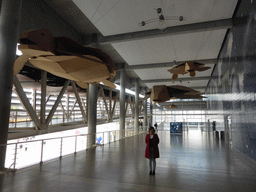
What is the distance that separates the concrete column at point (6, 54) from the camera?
625cm

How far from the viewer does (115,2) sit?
30.1ft

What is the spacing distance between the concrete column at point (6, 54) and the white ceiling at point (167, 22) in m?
3.52

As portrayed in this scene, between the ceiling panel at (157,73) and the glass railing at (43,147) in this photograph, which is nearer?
the glass railing at (43,147)

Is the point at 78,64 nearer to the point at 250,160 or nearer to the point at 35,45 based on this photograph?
the point at 35,45

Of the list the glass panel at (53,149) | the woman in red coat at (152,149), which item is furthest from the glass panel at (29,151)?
the woman in red coat at (152,149)

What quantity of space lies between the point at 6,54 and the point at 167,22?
28.1 feet

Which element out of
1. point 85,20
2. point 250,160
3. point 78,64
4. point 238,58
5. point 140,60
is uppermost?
point 85,20

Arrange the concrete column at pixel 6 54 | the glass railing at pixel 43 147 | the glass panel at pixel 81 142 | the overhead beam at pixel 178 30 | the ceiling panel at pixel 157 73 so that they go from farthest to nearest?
the ceiling panel at pixel 157 73, the overhead beam at pixel 178 30, the glass panel at pixel 81 142, the glass railing at pixel 43 147, the concrete column at pixel 6 54

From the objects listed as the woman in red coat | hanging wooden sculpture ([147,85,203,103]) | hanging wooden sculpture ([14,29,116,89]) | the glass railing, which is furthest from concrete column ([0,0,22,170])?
hanging wooden sculpture ([147,85,203,103])

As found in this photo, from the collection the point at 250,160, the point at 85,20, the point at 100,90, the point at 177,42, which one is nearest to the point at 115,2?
the point at 85,20

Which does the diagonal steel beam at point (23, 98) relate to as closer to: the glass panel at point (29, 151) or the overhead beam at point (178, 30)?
the glass panel at point (29, 151)

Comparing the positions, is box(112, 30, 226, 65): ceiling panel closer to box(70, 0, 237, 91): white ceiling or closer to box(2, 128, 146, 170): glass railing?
box(70, 0, 237, 91): white ceiling

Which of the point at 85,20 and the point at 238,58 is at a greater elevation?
the point at 85,20

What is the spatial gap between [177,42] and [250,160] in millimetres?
9273
